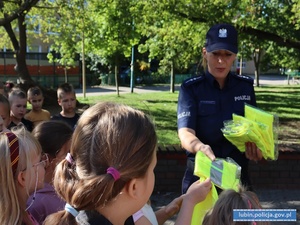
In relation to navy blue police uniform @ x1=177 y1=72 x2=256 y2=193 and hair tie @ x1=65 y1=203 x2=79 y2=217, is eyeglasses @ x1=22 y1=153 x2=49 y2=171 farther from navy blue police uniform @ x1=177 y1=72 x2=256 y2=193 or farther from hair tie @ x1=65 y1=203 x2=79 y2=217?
navy blue police uniform @ x1=177 y1=72 x2=256 y2=193

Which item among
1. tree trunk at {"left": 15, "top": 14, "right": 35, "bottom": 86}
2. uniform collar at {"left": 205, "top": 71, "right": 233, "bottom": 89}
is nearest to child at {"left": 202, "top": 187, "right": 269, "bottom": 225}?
uniform collar at {"left": 205, "top": 71, "right": 233, "bottom": 89}

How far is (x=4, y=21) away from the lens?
10469 mm

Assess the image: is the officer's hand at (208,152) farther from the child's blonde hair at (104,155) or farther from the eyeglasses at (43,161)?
the eyeglasses at (43,161)

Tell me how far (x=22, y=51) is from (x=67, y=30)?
218 centimetres

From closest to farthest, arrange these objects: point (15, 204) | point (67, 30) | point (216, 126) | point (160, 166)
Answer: point (15, 204) → point (216, 126) → point (160, 166) → point (67, 30)

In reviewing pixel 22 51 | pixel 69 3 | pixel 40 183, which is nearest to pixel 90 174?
pixel 40 183

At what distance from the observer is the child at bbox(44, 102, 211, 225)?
1380 millimetres

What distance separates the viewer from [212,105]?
103 inches

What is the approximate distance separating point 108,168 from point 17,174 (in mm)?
639

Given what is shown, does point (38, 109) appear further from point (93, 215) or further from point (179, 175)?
point (93, 215)

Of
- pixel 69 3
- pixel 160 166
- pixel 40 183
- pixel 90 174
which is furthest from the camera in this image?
pixel 69 3

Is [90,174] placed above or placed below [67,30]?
below

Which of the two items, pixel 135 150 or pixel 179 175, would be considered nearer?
pixel 135 150

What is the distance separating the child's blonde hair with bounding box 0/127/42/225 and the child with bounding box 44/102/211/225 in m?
0.33
